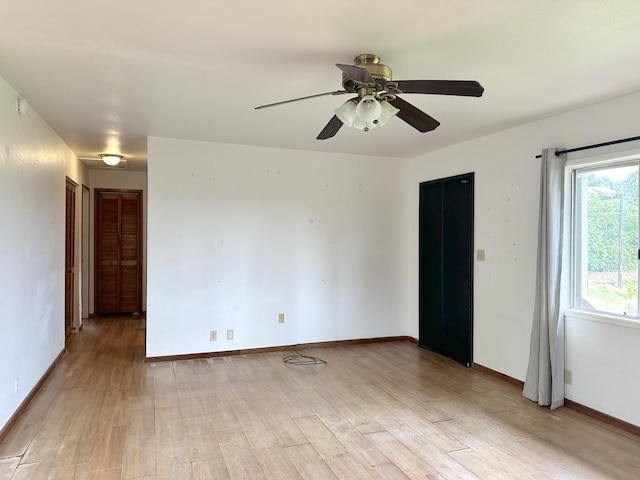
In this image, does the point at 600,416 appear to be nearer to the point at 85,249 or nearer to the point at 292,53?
the point at 292,53

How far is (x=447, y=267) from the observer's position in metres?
5.04

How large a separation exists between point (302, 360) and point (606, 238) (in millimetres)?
3065

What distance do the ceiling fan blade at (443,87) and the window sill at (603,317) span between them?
2067 millimetres

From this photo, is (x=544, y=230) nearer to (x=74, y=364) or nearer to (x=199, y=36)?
(x=199, y=36)

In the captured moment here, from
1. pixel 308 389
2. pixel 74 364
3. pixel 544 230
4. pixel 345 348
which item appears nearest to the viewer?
pixel 544 230

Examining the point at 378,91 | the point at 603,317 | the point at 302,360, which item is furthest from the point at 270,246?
the point at 603,317

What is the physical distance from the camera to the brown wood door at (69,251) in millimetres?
5463

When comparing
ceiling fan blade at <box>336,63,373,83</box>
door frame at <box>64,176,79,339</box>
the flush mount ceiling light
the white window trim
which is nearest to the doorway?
door frame at <box>64,176,79,339</box>

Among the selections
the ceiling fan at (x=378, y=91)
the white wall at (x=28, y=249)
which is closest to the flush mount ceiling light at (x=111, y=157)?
the white wall at (x=28, y=249)

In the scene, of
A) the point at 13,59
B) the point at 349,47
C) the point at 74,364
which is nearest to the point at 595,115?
the point at 349,47

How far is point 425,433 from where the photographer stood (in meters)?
3.01

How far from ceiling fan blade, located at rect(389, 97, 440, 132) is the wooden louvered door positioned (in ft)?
19.1

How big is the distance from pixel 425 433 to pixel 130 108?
328cm

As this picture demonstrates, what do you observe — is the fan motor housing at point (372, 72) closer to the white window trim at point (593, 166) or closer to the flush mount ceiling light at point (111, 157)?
the white window trim at point (593, 166)
